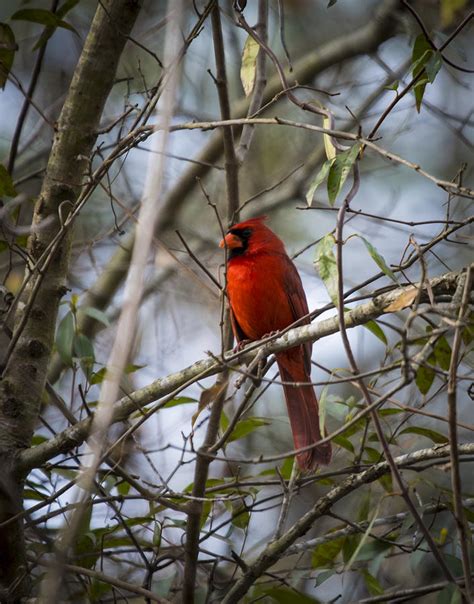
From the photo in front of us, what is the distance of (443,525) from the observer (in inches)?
112

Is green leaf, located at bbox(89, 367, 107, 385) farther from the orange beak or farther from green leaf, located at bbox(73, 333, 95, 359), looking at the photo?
the orange beak

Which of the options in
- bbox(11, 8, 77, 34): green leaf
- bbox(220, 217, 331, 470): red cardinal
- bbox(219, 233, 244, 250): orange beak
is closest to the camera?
bbox(11, 8, 77, 34): green leaf

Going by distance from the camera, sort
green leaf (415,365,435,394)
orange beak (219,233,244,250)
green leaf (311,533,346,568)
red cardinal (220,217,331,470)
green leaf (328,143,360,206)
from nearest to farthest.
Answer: green leaf (328,143,360,206), green leaf (415,365,435,394), green leaf (311,533,346,568), red cardinal (220,217,331,470), orange beak (219,233,244,250)

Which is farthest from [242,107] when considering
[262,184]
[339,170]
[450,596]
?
[450,596]

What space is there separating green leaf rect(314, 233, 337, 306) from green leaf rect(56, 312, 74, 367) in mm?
1208

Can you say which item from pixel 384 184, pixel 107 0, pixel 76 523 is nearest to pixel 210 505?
pixel 76 523

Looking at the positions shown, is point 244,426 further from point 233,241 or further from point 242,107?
point 242,107

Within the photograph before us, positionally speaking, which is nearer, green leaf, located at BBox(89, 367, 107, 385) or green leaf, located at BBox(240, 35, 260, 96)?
green leaf, located at BBox(240, 35, 260, 96)

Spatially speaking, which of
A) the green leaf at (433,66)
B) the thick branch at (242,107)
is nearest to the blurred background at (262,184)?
the thick branch at (242,107)

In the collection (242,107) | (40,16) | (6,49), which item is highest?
(242,107)

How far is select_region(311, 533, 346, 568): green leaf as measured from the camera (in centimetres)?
289

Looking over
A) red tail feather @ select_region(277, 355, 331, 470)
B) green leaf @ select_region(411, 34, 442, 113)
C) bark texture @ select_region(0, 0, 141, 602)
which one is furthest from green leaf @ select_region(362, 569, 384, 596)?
green leaf @ select_region(411, 34, 442, 113)

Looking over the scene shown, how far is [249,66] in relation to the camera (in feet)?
9.45

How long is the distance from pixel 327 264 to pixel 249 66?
112 centimetres
